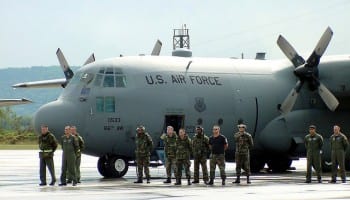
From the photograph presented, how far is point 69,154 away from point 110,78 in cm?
423

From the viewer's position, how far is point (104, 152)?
29.0 meters

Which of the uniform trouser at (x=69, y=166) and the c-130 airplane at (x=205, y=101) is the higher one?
the c-130 airplane at (x=205, y=101)

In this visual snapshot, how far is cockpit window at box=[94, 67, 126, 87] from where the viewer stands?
29.2m

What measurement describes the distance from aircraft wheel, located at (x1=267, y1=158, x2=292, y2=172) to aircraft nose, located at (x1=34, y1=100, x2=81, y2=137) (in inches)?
350

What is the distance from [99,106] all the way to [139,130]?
2.63 metres

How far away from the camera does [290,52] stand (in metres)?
32.2

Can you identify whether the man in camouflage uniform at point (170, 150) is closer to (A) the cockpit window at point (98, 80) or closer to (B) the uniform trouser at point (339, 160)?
(A) the cockpit window at point (98, 80)

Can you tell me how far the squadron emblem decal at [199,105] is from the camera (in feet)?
99.5

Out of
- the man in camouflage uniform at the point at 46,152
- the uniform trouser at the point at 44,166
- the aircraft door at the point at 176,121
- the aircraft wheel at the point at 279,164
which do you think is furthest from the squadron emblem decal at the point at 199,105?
the uniform trouser at the point at 44,166

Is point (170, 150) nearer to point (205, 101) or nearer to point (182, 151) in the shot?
point (182, 151)

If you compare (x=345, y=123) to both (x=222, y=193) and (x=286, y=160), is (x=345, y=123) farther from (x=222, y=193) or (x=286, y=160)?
(x=222, y=193)

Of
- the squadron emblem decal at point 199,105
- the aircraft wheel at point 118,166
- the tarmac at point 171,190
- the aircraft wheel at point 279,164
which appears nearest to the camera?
the tarmac at point 171,190

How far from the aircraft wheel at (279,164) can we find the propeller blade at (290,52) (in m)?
3.87

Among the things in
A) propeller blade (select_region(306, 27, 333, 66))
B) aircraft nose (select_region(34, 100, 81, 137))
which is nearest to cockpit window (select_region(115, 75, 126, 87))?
aircraft nose (select_region(34, 100, 81, 137))
